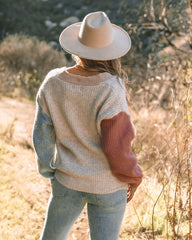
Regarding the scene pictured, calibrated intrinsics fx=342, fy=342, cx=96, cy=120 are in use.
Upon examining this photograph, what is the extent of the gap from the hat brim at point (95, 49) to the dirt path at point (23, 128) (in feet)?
6.15

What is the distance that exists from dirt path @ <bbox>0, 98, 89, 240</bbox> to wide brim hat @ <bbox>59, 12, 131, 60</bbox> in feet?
6.19

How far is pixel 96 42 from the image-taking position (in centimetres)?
152

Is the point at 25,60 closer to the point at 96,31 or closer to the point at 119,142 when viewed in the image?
the point at 96,31

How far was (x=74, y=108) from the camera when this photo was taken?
1.50 m

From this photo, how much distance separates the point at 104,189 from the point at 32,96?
811 centimetres

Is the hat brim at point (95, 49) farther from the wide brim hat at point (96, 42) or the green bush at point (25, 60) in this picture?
the green bush at point (25, 60)

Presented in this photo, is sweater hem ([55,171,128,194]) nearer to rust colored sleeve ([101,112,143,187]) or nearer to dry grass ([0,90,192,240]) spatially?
rust colored sleeve ([101,112,143,187])

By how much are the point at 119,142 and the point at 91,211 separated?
37 cm

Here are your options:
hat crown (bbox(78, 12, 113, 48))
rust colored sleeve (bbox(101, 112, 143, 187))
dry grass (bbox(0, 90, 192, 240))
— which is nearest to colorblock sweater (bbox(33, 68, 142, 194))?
rust colored sleeve (bbox(101, 112, 143, 187))

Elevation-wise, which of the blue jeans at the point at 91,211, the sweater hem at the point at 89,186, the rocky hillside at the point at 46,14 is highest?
the sweater hem at the point at 89,186

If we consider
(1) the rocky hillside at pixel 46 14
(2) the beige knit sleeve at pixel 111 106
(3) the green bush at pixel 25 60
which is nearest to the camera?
(2) the beige knit sleeve at pixel 111 106

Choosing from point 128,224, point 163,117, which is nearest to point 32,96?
point 163,117

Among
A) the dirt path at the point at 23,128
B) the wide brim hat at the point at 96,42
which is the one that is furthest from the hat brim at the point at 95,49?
the dirt path at the point at 23,128

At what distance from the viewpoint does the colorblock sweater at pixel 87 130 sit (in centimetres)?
144
